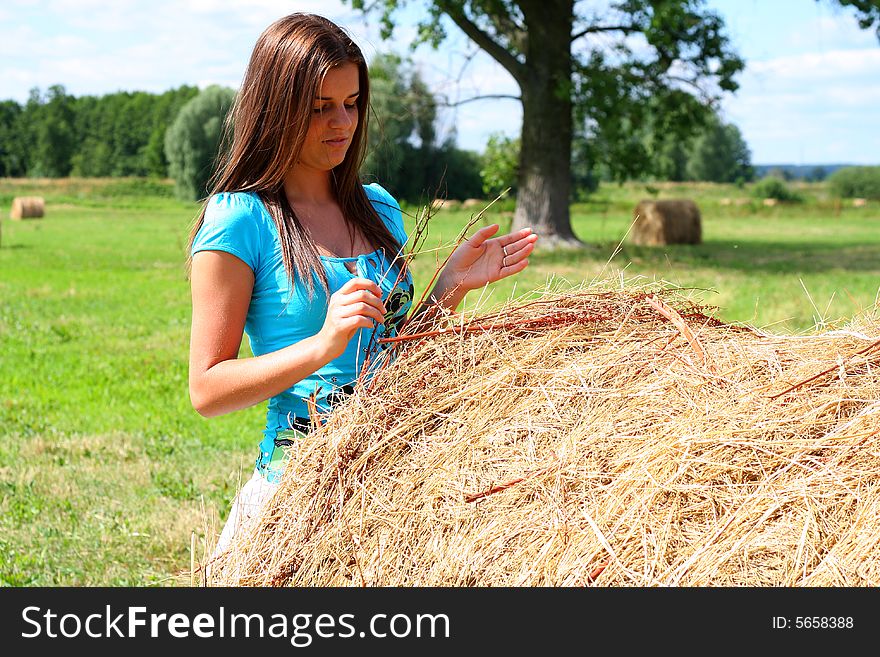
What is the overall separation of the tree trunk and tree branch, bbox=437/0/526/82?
217 mm

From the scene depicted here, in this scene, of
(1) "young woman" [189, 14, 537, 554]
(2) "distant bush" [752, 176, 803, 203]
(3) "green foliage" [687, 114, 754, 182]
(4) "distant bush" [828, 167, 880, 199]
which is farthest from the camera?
(3) "green foliage" [687, 114, 754, 182]

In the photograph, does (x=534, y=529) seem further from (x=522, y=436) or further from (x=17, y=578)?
(x=17, y=578)

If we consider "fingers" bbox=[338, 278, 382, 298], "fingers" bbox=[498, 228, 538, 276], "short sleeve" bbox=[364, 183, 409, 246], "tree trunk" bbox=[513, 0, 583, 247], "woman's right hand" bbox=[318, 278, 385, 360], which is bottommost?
"woman's right hand" bbox=[318, 278, 385, 360]

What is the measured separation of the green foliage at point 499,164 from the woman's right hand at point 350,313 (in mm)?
19767

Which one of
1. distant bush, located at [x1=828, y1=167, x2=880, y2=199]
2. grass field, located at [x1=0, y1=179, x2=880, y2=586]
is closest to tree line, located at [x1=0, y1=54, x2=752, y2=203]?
distant bush, located at [x1=828, y1=167, x2=880, y2=199]

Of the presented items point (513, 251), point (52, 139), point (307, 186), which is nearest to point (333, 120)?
point (307, 186)

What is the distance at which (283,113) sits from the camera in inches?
91.1

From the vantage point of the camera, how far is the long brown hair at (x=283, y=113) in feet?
7.49

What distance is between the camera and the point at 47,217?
33750mm

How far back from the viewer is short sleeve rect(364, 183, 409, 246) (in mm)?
2807

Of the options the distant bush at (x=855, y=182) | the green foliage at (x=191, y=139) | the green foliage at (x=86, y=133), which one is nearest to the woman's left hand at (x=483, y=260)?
the green foliage at (x=191, y=139)

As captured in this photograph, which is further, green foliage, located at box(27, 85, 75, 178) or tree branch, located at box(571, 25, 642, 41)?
green foliage, located at box(27, 85, 75, 178)

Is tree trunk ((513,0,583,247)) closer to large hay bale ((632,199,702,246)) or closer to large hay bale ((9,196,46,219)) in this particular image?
large hay bale ((632,199,702,246))

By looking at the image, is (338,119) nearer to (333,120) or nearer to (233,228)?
(333,120)
